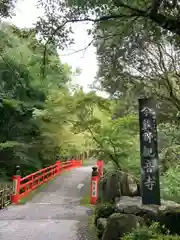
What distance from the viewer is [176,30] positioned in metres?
3.96

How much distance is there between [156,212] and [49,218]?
3.05m

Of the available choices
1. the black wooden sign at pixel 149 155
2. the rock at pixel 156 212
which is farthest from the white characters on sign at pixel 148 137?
the rock at pixel 156 212

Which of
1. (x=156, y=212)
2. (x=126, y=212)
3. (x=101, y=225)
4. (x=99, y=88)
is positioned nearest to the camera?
(x=156, y=212)

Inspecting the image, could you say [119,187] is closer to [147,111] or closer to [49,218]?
[147,111]

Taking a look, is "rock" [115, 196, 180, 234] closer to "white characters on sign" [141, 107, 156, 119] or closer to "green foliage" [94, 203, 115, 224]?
"green foliage" [94, 203, 115, 224]

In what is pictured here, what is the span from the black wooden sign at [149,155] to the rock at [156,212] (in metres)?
0.23

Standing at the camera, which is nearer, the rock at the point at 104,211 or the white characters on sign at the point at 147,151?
the white characters on sign at the point at 147,151

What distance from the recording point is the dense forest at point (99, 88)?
Answer: 17.5 feet

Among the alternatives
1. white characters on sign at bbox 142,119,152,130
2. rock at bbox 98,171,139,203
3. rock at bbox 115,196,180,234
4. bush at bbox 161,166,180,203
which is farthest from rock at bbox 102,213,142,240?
bush at bbox 161,166,180,203

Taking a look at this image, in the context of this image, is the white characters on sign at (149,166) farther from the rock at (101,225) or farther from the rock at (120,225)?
the rock at (101,225)

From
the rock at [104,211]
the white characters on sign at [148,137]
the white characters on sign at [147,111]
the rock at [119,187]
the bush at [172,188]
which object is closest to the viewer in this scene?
the white characters on sign at [148,137]

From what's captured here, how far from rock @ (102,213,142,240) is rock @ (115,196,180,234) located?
1.18 ft

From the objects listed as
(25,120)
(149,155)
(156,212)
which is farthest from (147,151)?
(25,120)

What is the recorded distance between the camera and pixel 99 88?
14.7m
